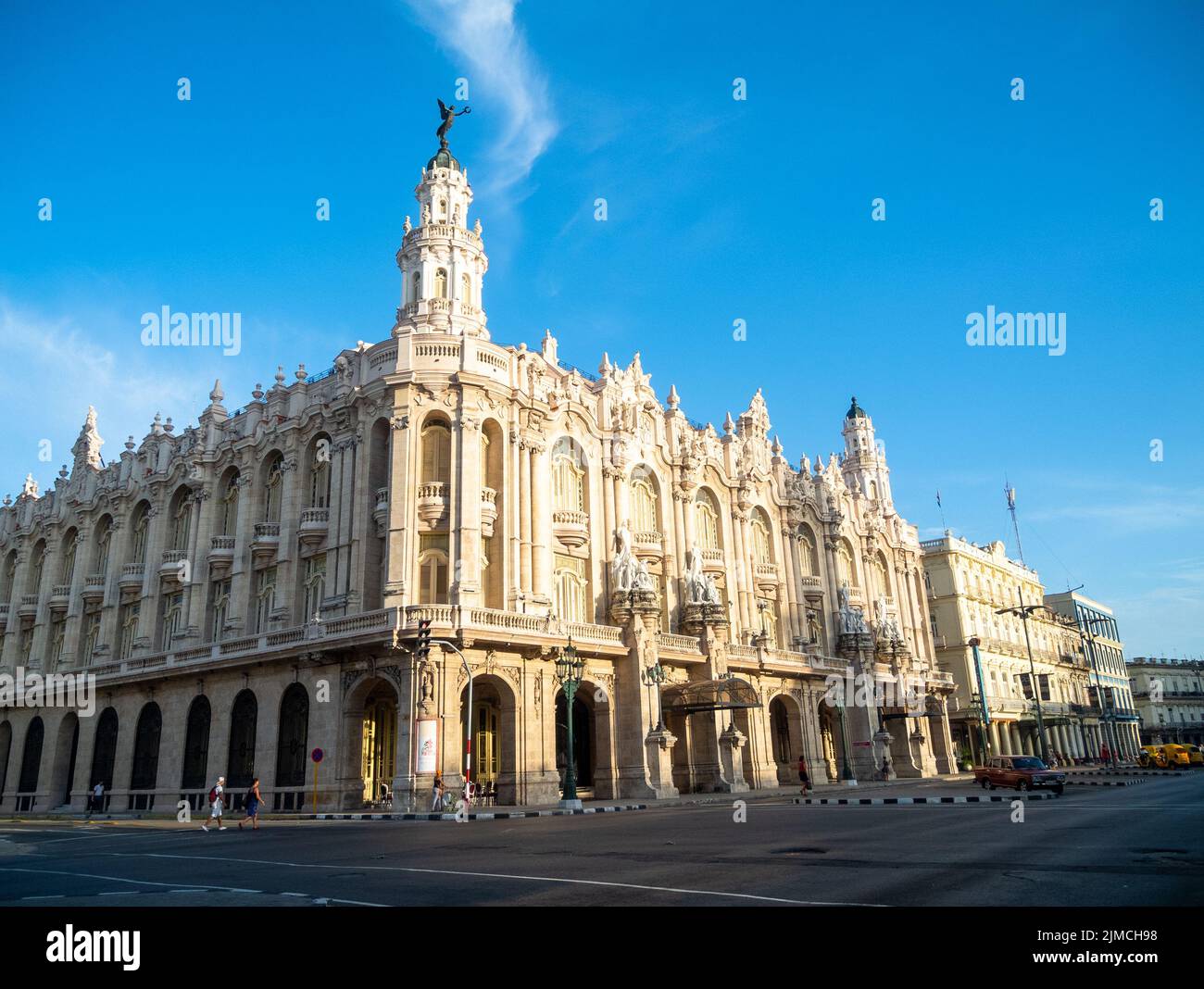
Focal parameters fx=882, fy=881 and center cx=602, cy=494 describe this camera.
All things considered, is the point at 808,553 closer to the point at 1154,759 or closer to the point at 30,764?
the point at 1154,759

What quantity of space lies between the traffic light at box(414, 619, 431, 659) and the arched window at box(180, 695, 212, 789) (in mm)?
14258

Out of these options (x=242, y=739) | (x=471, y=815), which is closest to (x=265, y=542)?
(x=242, y=739)

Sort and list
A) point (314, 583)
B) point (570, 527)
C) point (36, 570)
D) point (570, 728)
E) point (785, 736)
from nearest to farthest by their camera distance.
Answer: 1. point (570, 728)
2. point (314, 583)
3. point (570, 527)
4. point (785, 736)
5. point (36, 570)

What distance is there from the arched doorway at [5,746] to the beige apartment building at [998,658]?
64.6 m

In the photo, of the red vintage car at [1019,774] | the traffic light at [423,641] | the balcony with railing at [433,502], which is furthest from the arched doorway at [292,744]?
the red vintage car at [1019,774]

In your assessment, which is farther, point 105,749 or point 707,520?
point 707,520

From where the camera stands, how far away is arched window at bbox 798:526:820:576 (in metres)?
58.8

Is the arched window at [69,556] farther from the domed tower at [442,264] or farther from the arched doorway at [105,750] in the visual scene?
the domed tower at [442,264]

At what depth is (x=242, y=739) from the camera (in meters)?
38.2

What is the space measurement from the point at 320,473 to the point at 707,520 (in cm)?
2232

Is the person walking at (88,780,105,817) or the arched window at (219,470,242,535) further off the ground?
the arched window at (219,470,242,535)

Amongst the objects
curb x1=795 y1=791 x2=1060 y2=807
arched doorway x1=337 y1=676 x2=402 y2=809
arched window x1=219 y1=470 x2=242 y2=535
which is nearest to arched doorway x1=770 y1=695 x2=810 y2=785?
curb x1=795 y1=791 x2=1060 y2=807

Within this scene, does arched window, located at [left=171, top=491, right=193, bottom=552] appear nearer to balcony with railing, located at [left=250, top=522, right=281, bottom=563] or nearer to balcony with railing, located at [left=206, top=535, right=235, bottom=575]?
balcony with railing, located at [left=206, top=535, right=235, bottom=575]
